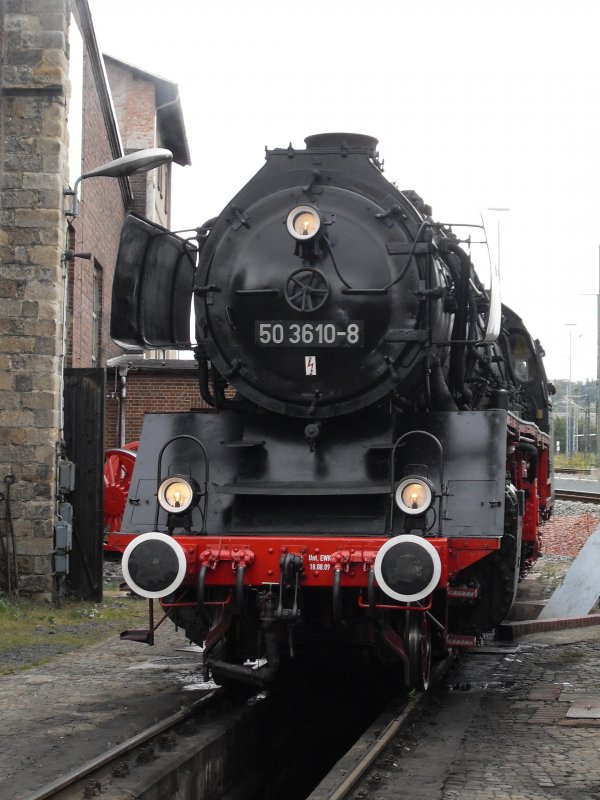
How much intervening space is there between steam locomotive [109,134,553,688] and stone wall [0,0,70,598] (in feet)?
13.2

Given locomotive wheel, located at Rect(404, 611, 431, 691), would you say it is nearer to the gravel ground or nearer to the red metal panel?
the red metal panel

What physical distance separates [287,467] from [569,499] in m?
18.3

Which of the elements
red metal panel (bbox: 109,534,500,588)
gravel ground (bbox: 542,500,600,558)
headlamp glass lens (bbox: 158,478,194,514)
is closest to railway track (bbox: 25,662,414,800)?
red metal panel (bbox: 109,534,500,588)

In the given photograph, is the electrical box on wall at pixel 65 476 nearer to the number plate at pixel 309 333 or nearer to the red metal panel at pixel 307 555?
the number plate at pixel 309 333

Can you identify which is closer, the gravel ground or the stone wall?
the stone wall

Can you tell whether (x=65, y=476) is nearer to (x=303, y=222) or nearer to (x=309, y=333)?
(x=309, y=333)

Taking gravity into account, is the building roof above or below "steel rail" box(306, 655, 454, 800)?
above

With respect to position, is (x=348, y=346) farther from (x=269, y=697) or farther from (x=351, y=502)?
(x=269, y=697)

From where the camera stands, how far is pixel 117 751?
567 centimetres

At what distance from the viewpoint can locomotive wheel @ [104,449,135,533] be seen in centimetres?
1265

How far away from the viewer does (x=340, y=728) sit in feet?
26.0

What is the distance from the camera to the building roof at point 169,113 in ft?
85.3

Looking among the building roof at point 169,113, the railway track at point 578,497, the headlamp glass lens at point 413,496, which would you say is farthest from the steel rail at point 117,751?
the building roof at point 169,113

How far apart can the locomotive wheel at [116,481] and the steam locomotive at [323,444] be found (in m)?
5.53
